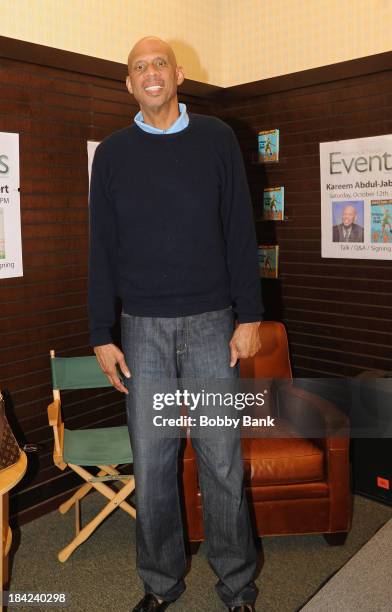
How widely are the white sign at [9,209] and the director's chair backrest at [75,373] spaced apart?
48 cm

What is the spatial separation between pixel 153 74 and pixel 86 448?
1672 millimetres

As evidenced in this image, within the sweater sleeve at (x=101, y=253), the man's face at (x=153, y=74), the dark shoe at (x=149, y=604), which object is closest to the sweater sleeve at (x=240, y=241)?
the man's face at (x=153, y=74)

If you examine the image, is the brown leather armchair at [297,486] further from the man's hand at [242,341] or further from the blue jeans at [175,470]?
the man's hand at [242,341]

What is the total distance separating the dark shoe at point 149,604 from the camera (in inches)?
83.7

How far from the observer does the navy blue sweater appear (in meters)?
1.95

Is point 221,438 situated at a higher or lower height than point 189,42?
lower

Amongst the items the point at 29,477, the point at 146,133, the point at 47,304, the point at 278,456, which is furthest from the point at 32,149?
the point at 278,456

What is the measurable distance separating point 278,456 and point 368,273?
1.21 meters

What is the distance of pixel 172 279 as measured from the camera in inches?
76.9

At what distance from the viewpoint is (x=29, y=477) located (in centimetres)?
297

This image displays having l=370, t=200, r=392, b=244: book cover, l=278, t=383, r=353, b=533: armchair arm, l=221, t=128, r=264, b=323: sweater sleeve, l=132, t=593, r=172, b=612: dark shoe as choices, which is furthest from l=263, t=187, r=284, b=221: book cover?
l=132, t=593, r=172, b=612: dark shoe

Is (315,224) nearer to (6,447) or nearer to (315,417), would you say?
(315,417)

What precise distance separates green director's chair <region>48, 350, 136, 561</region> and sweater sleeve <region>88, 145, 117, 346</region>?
79cm

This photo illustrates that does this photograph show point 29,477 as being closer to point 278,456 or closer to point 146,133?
point 278,456
